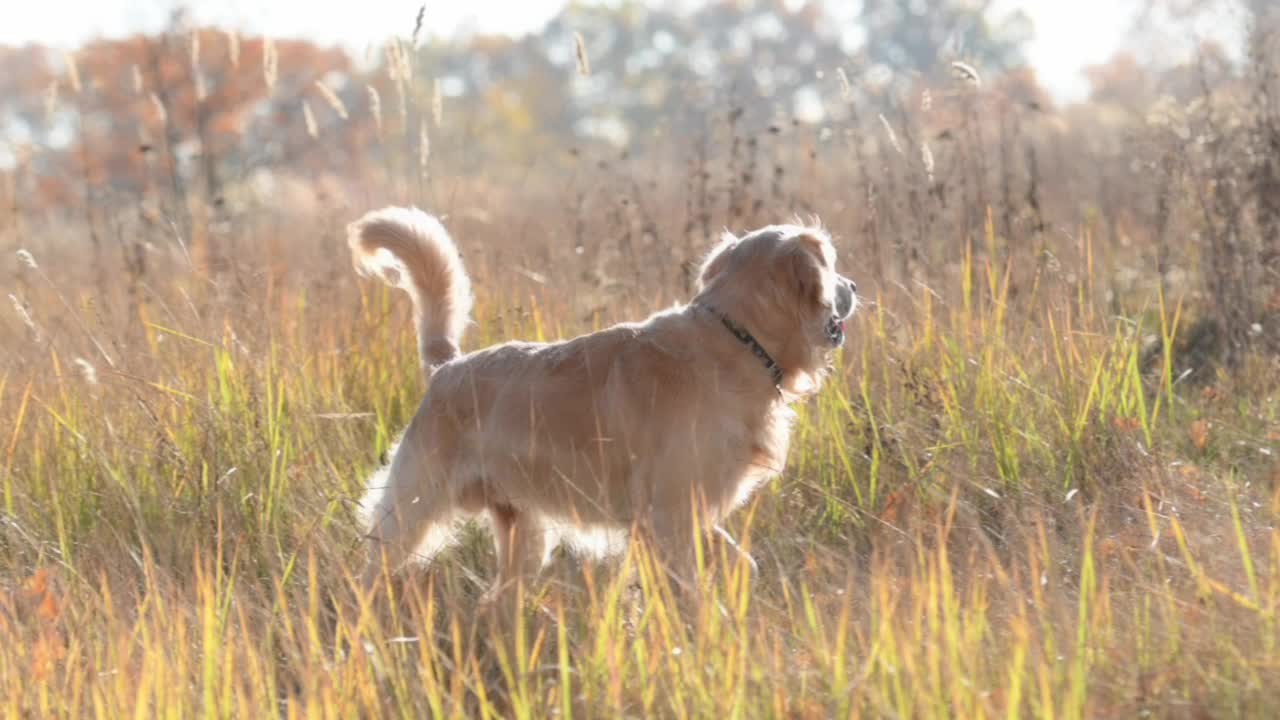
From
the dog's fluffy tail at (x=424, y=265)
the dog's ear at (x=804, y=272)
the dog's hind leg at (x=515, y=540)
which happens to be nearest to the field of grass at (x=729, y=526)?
the dog's hind leg at (x=515, y=540)

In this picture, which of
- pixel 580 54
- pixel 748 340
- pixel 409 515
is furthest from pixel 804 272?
pixel 580 54

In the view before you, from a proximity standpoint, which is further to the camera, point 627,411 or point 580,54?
point 580,54

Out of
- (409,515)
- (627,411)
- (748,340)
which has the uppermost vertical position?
(748,340)

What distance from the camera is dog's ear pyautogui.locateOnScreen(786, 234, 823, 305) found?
11.8 ft

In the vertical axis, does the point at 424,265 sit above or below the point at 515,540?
above

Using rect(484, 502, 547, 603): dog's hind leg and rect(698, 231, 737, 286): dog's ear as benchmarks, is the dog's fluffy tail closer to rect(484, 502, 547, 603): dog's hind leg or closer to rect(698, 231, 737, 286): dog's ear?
rect(484, 502, 547, 603): dog's hind leg

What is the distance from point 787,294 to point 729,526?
0.83 metres

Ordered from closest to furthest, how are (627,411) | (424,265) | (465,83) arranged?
(627,411), (424,265), (465,83)

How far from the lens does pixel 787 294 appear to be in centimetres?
362

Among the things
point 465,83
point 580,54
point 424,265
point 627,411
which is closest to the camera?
point 627,411

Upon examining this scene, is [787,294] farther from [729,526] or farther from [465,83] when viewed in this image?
[465,83]

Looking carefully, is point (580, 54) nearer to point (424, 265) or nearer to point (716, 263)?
point (424, 265)

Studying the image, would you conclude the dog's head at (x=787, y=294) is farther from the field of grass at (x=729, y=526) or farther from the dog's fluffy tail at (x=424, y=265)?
the dog's fluffy tail at (x=424, y=265)

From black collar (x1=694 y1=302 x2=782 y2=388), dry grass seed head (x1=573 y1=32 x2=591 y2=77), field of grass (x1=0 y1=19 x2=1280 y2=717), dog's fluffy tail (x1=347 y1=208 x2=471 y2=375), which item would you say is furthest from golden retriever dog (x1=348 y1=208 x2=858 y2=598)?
dry grass seed head (x1=573 y1=32 x2=591 y2=77)
